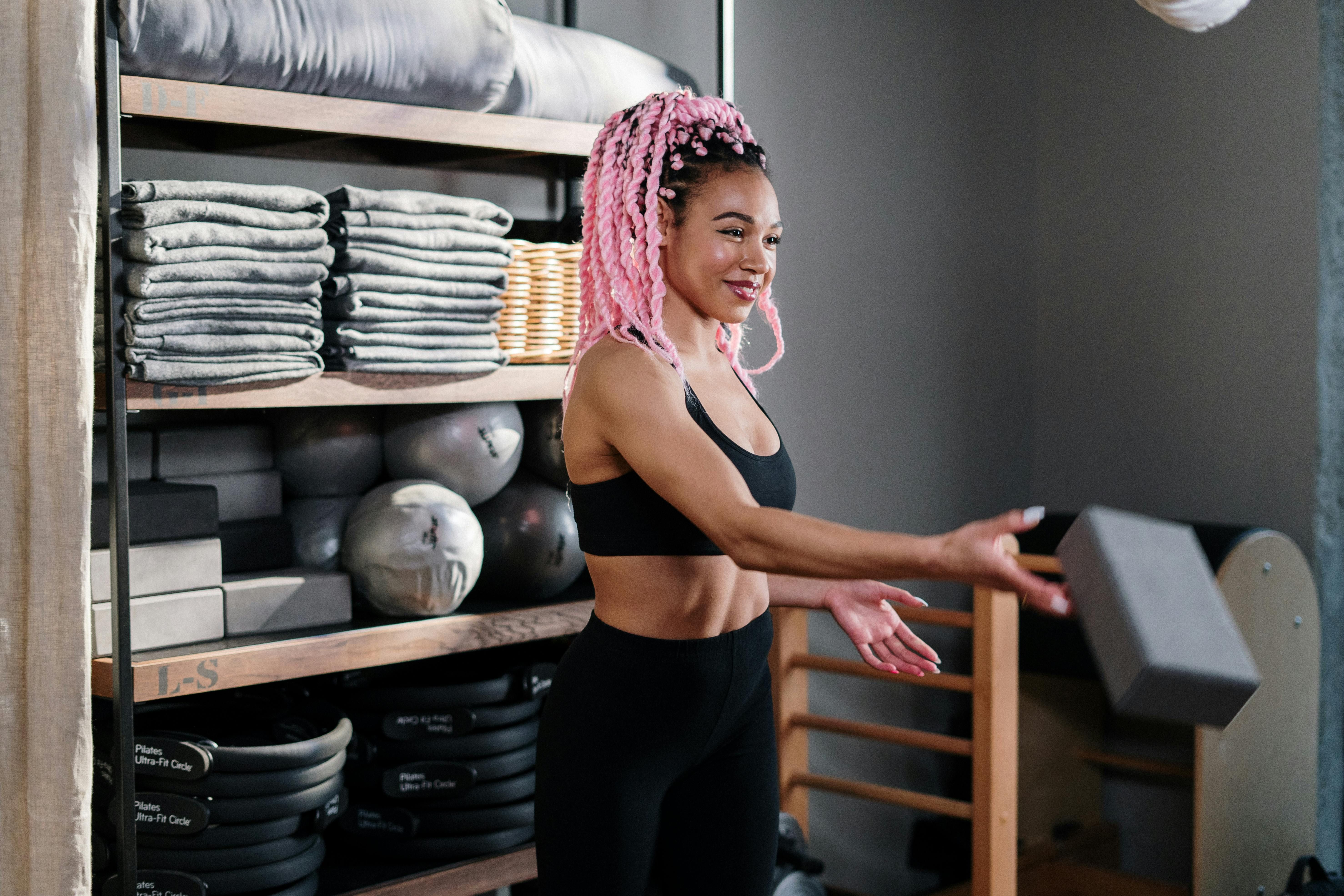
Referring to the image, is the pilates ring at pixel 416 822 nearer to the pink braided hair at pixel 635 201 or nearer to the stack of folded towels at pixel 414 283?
the stack of folded towels at pixel 414 283

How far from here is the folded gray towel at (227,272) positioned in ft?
5.20

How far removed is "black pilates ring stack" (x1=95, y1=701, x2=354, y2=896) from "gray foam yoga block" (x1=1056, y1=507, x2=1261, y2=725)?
1.22 m

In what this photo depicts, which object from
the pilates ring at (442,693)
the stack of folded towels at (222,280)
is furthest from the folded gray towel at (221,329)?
the pilates ring at (442,693)

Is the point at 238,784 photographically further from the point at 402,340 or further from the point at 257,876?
the point at 402,340

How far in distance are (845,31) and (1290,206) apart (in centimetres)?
117

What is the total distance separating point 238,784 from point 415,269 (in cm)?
78

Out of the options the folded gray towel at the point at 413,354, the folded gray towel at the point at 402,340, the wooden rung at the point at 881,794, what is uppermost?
the folded gray towel at the point at 402,340

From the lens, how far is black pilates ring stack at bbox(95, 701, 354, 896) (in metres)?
1.68

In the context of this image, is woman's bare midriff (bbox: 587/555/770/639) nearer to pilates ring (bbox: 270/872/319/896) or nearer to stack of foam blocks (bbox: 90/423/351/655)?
stack of foam blocks (bbox: 90/423/351/655)

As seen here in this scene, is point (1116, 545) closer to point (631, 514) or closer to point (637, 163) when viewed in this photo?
point (631, 514)

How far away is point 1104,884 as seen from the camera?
10.1 feet

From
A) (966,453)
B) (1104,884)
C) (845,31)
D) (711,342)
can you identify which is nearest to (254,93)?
(711,342)

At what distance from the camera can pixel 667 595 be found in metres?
1.37

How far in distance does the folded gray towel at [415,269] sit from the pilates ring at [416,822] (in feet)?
2.74
